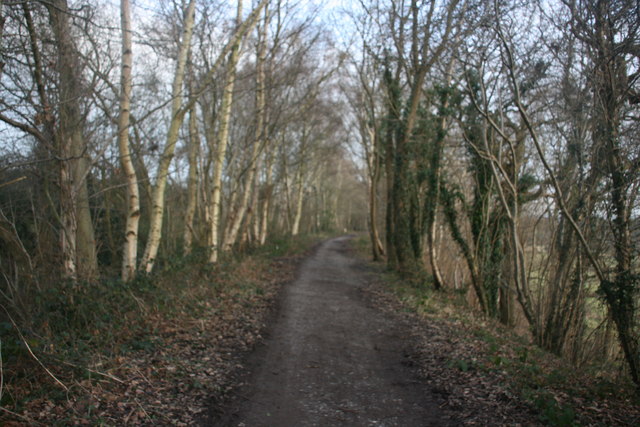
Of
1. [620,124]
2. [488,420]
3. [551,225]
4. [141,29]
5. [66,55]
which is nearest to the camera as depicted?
[488,420]

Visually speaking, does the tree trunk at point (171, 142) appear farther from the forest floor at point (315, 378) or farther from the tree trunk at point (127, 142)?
the forest floor at point (315, 378)

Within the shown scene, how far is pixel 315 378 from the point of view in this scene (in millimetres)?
6383

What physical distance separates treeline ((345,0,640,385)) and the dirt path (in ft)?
10.8

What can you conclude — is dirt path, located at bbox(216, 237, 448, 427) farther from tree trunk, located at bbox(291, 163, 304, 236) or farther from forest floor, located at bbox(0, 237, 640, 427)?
tree trunk, located at bbox(291, 163, 304, 236)

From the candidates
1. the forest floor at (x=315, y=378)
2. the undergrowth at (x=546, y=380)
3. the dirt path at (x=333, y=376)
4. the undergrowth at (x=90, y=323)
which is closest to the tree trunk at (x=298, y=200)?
the undergrowth at (x=90, y=323)

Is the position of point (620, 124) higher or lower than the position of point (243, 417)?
higher

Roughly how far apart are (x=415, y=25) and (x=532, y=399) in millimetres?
10697

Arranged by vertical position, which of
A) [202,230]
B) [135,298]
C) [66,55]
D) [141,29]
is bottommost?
[135,298]

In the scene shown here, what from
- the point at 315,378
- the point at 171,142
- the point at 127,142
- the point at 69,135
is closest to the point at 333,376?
the point at 315,378

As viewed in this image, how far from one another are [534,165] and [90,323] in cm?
1172

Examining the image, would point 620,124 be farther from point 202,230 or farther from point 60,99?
point 202,230

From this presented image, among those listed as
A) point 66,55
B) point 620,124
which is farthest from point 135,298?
point 620,124

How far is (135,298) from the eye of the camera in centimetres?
791

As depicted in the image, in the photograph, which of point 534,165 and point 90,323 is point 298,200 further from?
point 90,323
